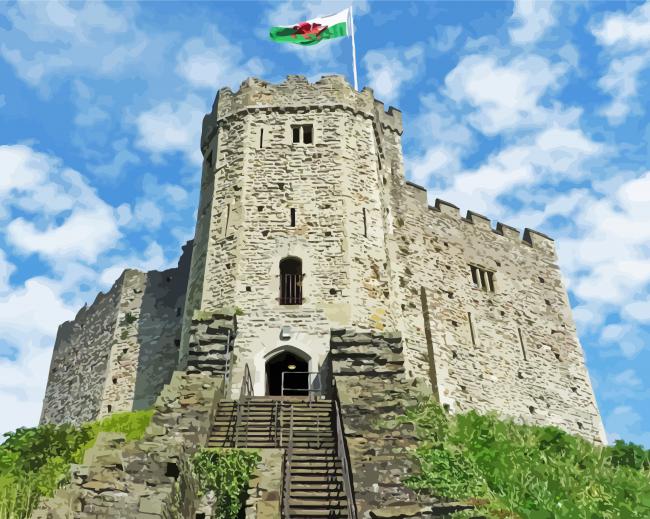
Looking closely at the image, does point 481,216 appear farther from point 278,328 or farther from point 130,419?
point 130,419

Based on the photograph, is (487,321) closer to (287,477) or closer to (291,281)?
(291,281)

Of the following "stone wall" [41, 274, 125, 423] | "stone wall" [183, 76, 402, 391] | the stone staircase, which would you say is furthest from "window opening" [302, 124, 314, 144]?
"stone wall" [41, 274, 125, 423]

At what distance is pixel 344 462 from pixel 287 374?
6314 mm

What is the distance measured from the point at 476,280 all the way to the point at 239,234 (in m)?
10.1

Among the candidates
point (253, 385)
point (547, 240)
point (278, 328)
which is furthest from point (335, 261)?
point (547, 240)

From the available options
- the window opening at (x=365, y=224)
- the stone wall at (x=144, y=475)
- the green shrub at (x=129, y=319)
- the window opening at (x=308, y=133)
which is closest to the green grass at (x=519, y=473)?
the stone wall at (x=144, y=475)

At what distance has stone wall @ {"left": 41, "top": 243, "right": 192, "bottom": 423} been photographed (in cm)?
2231

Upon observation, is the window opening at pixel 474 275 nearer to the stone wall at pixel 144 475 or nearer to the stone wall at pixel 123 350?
the stone wall at pixel 123 350

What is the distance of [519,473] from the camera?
11086mm

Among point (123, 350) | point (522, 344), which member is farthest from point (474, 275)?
point (123, 350)

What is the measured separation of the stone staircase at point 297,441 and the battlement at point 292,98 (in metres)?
9.48

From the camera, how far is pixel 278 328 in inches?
645

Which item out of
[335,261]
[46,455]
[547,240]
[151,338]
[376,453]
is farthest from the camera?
[547,240]

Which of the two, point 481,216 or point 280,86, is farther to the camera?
point 481,216
